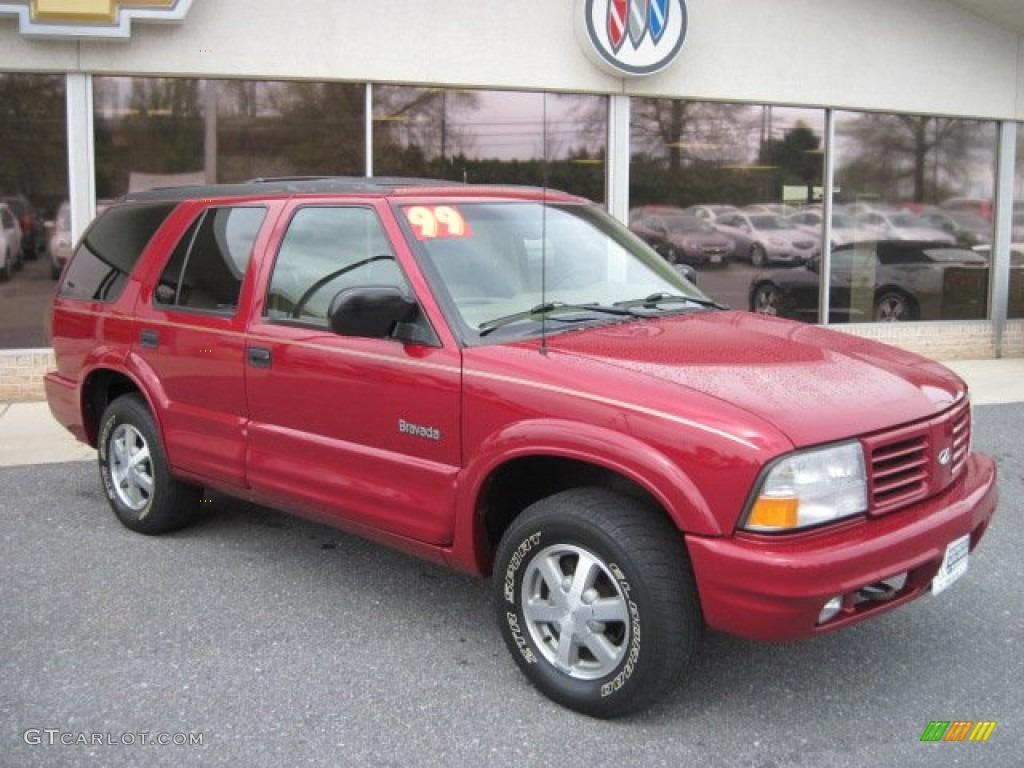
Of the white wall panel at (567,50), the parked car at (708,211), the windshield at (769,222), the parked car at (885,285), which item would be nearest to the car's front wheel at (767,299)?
the parked car at (885,285)

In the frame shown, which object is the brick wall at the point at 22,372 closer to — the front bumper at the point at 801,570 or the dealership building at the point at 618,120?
the dealership building at the point at 618,120

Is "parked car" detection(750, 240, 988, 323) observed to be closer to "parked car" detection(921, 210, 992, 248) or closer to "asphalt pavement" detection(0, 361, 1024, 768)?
"parked car" detection(921, 210, 992, 248)

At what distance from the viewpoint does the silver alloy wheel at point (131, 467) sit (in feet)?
17.7

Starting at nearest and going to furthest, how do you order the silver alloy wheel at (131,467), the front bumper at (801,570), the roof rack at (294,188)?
the front bumper at (801,570), the roof rack at (294,188), the silver alloy wheel at (131,467)

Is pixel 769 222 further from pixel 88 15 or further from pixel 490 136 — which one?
pixel 88 15

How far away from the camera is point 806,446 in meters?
3.11

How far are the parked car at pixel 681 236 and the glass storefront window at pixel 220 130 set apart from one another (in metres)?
3.07

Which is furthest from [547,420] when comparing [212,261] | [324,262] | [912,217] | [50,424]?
[912,217]

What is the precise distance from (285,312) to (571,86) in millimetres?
6503

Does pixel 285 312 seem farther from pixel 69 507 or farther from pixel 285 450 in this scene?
pixel 69 507

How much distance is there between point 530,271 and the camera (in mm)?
4270

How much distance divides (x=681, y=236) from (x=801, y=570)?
8535 mm

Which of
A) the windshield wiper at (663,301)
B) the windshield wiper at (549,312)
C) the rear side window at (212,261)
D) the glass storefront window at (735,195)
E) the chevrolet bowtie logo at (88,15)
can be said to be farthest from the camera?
the glass storefront window at (735,195)

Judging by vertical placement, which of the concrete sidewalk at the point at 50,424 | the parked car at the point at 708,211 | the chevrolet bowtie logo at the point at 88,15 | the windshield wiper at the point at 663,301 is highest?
the chevrolet bowtie logo at the point at 88,15
